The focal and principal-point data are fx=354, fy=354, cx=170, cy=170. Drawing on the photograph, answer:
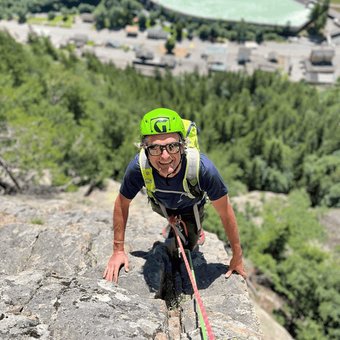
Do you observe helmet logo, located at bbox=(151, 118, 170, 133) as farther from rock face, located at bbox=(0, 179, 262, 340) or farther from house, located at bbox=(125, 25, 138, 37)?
house, located at bbox=(125, 25, 138, 37)

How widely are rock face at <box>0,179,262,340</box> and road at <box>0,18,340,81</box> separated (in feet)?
261

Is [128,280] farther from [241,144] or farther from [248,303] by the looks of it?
[241,144]

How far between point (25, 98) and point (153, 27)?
303ft

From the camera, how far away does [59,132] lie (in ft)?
78.0

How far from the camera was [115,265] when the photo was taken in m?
6.93

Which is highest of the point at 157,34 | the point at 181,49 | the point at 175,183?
the point at 175,183

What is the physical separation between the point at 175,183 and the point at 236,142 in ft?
142

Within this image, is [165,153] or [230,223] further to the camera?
[230,223]

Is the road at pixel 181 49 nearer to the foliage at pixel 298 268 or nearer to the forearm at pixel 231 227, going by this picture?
the foliage at pixel 298 268

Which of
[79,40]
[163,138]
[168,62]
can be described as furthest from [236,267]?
[79,40]

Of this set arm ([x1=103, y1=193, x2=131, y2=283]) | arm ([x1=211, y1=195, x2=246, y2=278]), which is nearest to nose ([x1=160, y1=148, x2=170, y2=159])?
arm ([x1=211, y1=195, x2=246, y2=278])

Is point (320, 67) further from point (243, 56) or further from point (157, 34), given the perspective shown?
point (157, 34)

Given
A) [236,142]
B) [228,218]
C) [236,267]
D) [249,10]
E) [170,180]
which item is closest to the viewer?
[170,180]

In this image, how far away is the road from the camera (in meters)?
88.3
